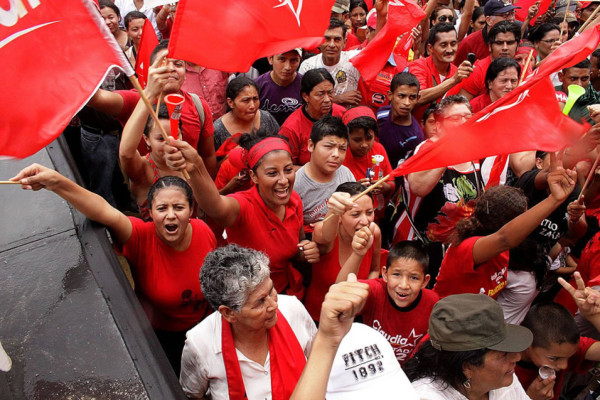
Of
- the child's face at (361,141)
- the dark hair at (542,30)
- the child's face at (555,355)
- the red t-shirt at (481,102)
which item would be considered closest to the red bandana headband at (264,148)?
the child's face at (361,141)

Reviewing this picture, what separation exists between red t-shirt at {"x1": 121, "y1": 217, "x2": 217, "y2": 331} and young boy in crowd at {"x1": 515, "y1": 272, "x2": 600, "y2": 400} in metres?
1.75

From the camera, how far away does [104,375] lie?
1.98 meters

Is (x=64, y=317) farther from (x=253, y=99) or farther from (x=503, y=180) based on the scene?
(x=503, y=180)

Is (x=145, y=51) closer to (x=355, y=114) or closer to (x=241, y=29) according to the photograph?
(x=241, y=29)

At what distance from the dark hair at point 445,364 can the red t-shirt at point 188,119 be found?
2156 millimetres

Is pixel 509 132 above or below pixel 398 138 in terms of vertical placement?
above

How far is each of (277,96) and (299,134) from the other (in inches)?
30.7

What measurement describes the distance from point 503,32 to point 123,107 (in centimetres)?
Answer: 413

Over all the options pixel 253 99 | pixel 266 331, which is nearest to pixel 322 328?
pixel 266 331

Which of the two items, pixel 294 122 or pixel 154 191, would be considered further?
pixel 294 122

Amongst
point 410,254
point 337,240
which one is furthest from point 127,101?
point 410,254

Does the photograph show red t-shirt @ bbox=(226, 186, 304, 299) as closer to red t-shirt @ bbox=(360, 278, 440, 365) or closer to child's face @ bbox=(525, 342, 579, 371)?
red t-shirt @ bbox=(360, 278, 440, 365)

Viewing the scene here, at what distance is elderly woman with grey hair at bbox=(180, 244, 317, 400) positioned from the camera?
85.0 inches

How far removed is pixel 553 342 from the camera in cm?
274
